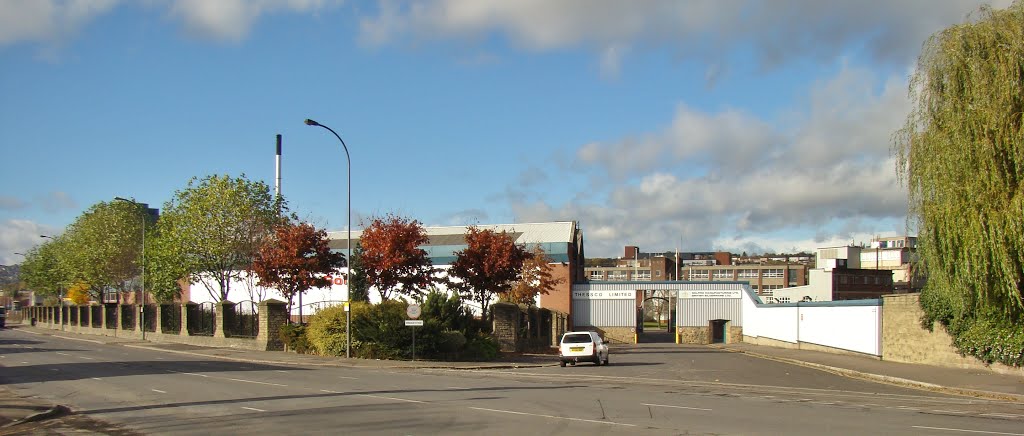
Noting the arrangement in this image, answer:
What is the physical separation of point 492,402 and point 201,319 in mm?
37690

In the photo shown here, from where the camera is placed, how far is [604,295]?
243 feet

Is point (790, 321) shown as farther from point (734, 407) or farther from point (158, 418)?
point (158, 418)

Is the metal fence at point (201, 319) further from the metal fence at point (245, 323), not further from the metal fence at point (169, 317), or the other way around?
the metal fence at point (245, 323)

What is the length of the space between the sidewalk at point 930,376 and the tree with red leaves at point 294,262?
2452cm

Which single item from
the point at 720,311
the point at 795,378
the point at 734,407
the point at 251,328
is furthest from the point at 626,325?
the point at 734,407

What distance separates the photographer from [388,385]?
2294cm

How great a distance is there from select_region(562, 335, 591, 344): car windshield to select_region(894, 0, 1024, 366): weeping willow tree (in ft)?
45.2

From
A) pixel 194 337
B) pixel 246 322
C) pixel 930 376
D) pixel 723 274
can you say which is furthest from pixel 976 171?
pixel 723 274

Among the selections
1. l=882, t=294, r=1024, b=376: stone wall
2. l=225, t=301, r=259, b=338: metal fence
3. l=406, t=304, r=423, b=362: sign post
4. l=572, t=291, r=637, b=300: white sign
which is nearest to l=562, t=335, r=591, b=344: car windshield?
l=406, t=304, r=423, b=362: sign post

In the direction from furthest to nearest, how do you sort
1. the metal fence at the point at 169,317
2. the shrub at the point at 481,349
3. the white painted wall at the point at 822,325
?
1. the metal fence at the point at 169,317
2. the shrub at the point at 481,349
3. the white painted wall at the point at 822,325

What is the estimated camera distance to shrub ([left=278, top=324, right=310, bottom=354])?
1563 inches

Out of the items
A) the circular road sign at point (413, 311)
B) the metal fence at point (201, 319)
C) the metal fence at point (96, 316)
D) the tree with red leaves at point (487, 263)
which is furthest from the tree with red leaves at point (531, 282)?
the metal fence at point (96, 316)

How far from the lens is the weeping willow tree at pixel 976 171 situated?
23.1 meters

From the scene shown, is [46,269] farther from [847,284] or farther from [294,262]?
[847,284]
